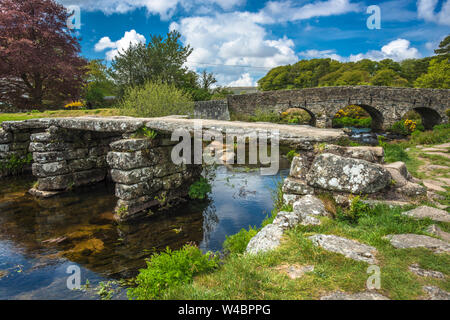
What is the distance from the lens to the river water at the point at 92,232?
13.0 ft

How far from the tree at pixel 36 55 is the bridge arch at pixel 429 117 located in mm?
32581

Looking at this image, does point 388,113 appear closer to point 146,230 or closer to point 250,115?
point 250,115

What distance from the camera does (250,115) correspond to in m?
26.2

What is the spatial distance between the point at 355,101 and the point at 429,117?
29.7 ft

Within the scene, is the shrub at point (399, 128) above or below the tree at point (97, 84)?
below

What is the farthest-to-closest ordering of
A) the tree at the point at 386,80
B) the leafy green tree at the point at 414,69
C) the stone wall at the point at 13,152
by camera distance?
1. the leafy green tree at the point at 414,69
2. the tree at the point at 386,80
3. the stone wall at the point at 13,152

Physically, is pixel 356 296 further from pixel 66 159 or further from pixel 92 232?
pixel 66 159

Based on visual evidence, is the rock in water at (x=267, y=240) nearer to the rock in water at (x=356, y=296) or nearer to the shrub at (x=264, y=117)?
the rock in water at (x=356, y=296)

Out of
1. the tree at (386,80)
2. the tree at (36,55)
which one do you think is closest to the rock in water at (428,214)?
the tree at (36,55)

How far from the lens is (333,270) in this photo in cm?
236

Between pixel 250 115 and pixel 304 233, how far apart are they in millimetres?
23792

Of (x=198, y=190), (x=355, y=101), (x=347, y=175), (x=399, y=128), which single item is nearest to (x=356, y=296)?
(x=347, y=175)

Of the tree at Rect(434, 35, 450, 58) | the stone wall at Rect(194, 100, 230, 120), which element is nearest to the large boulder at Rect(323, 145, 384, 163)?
the stone wall at Rect(194, 100, 230, 120)
